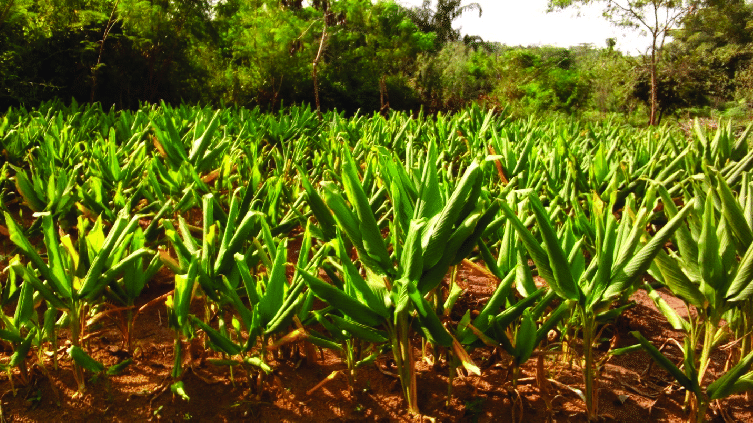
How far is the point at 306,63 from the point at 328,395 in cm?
1772

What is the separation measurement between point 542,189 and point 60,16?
35.8ft

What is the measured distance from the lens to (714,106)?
72.9 feet

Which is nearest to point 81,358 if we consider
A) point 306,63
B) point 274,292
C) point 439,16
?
point 274,292

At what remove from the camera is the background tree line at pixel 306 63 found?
10.2 meters

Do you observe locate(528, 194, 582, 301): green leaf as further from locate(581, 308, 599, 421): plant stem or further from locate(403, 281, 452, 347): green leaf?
locate(403, 281, 452, 347): green leaf

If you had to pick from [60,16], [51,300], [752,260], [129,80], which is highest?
[60,16]

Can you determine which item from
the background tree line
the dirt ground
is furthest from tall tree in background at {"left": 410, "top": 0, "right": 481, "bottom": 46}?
the dirt ground

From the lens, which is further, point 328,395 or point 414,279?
point 328,395

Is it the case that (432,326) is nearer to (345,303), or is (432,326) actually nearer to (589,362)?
(345,303)

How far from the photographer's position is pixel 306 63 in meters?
18.0

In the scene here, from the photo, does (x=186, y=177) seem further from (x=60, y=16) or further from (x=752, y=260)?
(x=60, y=16)

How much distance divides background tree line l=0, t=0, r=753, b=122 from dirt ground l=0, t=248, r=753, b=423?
14.6ft

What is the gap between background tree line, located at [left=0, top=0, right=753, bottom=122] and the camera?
10164 millimetres

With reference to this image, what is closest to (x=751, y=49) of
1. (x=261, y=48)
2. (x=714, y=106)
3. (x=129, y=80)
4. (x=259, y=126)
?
(x=714, y=106)
